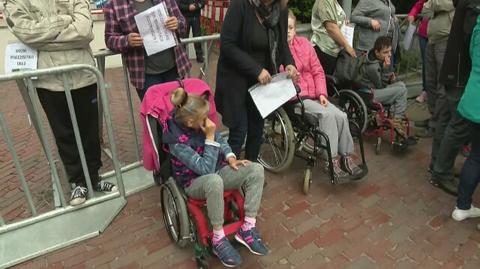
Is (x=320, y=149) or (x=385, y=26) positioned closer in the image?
(x=320, y=149)

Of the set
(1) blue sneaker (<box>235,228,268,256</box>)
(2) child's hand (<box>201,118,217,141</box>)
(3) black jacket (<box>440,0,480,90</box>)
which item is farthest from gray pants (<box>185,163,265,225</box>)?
(3) black jacket (<box>440,0,480,90</box>)

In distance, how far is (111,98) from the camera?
6.32 metres

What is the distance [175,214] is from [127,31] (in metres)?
1.46

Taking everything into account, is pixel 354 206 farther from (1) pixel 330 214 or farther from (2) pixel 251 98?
(2) pixel 251 98

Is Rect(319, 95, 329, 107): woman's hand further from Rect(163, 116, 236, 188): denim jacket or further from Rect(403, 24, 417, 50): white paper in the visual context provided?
Rect(403, 24, 417, 50): white paper

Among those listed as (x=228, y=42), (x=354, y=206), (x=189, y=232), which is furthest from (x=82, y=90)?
(x=354, y=206)

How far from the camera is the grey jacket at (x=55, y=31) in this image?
2666 millimetres

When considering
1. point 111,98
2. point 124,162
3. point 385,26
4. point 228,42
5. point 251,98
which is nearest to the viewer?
point 228,42

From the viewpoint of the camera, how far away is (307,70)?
3.76 m

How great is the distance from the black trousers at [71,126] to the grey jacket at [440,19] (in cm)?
322

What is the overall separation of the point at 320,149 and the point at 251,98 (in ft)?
2.73

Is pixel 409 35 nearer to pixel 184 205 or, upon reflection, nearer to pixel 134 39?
pixel 134 39

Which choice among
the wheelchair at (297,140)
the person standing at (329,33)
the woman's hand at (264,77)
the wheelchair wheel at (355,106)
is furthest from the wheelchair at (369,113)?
the woman's hand at (264,77)

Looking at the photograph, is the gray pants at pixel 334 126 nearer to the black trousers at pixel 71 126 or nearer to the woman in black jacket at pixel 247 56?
the woman in black jacket at pixel 247 56
